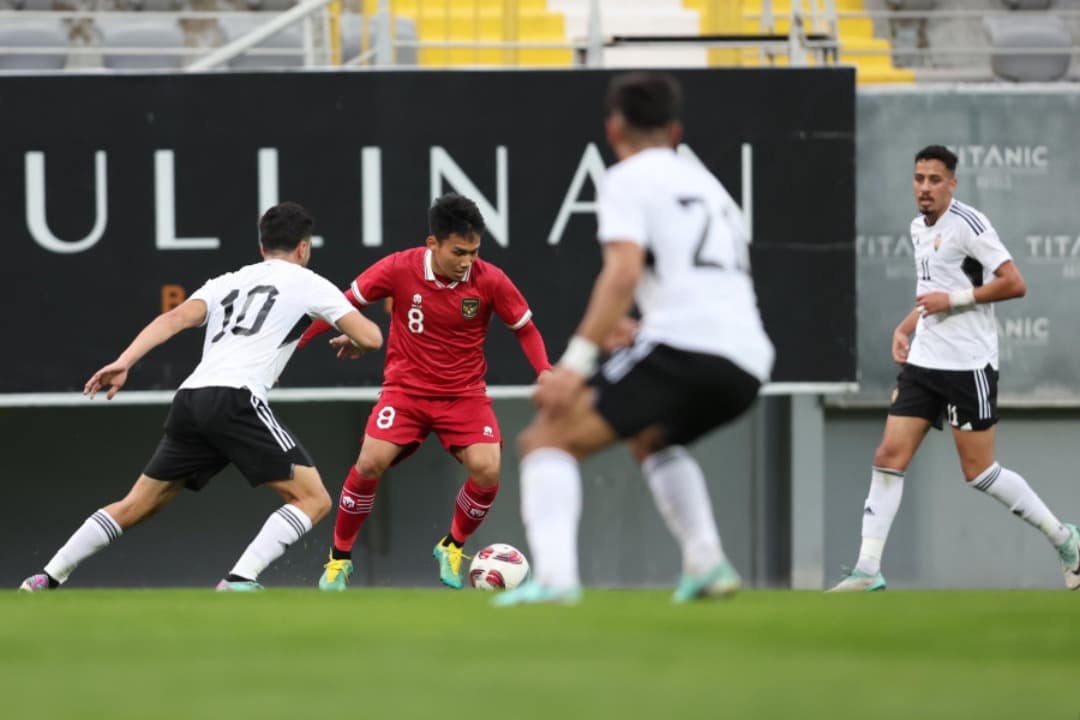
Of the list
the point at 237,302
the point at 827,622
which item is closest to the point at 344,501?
the point at 237,302

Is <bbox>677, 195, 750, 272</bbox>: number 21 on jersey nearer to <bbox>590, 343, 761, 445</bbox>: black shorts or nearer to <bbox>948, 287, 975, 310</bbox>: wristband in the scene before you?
<bbox>590, 343, 761, 445</bbox>: black shorts

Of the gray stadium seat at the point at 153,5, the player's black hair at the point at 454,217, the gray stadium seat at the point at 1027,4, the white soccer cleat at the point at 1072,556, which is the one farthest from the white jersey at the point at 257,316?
the gray stadium seat at the point at 1027,4

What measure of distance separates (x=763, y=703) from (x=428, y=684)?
82 centimetres

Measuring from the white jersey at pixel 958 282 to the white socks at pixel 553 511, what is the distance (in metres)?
4.52

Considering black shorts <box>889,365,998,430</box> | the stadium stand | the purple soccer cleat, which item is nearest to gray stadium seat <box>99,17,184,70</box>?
the stadium stand

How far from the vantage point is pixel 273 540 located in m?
8.53

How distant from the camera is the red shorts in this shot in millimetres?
9773

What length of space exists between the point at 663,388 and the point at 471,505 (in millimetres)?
4486

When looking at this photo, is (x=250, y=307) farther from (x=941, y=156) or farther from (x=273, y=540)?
(x=941, y=156)

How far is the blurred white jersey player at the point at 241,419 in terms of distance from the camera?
Result: 27.9ft

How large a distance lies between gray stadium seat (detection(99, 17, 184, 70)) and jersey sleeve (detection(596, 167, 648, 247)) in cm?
974

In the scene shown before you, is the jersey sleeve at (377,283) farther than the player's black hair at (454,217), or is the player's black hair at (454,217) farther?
the jersey sleeve at (377,283)

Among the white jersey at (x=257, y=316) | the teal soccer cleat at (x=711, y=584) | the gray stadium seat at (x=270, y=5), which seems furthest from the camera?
the gray stadium seat at (x=270, y=5)

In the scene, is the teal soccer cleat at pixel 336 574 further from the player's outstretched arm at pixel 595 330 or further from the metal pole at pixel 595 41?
the player's outstretched arm at pixel 595 330
